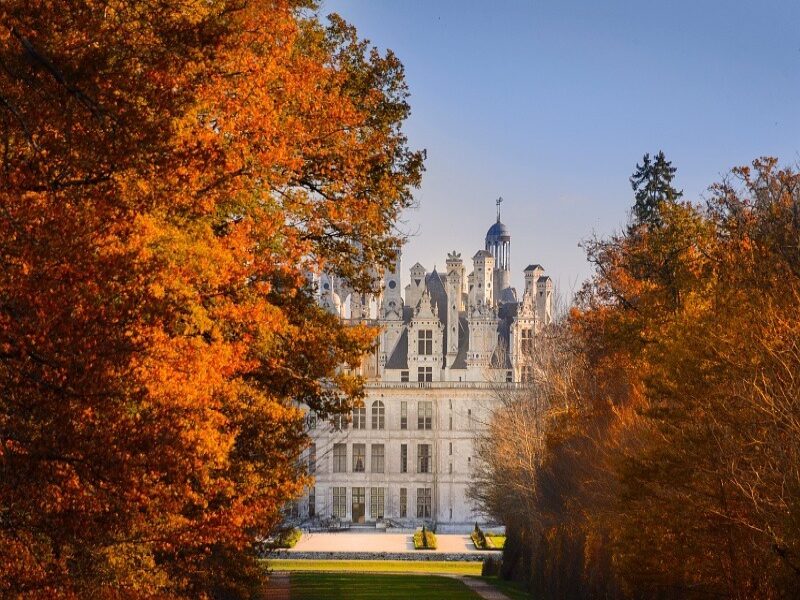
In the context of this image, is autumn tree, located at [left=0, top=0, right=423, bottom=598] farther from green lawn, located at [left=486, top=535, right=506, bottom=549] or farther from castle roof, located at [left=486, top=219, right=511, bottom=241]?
castle roof, located at [left=486, top=219, right=511, bottom=241]

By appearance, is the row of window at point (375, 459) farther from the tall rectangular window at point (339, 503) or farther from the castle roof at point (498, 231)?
the castle roof at point (498, 231)

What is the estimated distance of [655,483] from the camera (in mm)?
19641

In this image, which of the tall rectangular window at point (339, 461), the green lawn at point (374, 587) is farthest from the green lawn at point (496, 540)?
the green lawn at point (374, 587)

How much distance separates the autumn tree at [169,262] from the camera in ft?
35.7

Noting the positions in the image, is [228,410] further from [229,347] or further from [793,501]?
[793,501]

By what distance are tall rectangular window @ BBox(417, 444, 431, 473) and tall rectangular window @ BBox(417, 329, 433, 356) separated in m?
5.82

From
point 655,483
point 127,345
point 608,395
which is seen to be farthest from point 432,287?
point 127,345

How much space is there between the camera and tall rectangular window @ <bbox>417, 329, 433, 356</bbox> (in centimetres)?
8731

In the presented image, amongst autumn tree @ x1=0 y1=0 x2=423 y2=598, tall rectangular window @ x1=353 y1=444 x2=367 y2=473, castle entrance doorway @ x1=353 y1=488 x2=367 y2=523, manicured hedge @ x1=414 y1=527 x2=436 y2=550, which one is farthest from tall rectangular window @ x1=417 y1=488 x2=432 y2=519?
autumn tree @ x1=0 y1=0 x2=423 y2=598

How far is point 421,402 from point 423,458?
348 centimetres

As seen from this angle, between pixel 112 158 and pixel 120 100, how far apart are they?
1.81 feet

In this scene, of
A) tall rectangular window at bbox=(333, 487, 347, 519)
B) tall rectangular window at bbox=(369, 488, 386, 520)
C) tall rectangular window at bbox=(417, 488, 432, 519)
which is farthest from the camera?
tall rectangular window at bbox=(417, 488, 432, 519)

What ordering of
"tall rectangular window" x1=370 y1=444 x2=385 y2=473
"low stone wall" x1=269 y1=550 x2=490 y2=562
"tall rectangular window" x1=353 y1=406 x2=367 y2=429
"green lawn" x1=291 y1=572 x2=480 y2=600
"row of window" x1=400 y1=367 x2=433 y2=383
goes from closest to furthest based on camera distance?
"green lawn" x1=291 y1=572 x2=480 y2=600
"low stone wall" x1=269 y1=550 x2=490 y2=562
"tall rectangular window" x1=370 y1=444 x2=385 y2=473
"tall rectangular window" x1=353 y1=406 x2=367 y2=429
"row of window" x1=400 y1=367 x2=433 y2=383

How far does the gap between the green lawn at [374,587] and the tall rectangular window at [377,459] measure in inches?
1633
